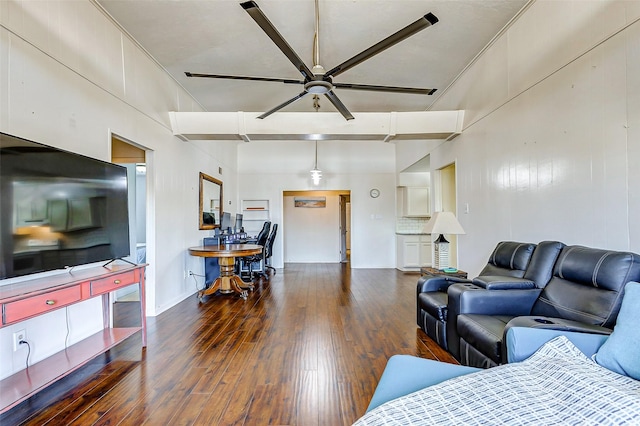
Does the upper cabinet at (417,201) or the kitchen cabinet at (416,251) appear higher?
the upper cabinet at (417,201)

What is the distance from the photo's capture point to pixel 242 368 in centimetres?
239

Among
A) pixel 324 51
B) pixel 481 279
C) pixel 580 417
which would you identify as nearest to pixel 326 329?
pixel 481 279

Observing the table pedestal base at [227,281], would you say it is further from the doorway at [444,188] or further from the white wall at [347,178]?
the doorway at [444,188]

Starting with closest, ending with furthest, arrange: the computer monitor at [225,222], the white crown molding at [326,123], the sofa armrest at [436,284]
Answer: the sofa armrest at [436,284] → the white crown molding at [326,123] → the computer monitor at [225,222]

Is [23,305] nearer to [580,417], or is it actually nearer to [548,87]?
[580,417]

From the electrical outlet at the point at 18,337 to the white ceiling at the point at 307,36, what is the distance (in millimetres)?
2759

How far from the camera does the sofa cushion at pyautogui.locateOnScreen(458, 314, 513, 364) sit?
6.00ft

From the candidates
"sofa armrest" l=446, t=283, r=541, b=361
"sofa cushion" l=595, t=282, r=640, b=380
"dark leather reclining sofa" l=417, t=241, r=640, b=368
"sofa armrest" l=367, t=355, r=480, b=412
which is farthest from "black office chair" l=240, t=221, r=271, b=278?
"sofa cushion" l=595, t=282, r=640, b=380

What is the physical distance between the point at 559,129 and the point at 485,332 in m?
1.76

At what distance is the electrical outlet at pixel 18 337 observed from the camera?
2.00m

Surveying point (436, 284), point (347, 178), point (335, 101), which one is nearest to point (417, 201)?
point (347, 178)

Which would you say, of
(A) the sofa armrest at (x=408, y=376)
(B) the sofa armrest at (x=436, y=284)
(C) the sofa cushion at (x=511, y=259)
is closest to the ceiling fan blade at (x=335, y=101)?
(B) the sofa armrest at (x=436, y=284)

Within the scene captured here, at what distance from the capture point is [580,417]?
2.96ft

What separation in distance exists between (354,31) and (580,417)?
3.36 m
